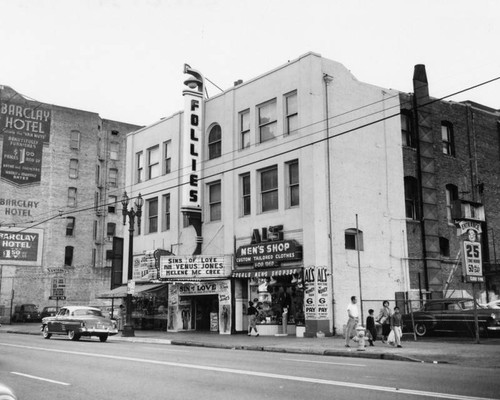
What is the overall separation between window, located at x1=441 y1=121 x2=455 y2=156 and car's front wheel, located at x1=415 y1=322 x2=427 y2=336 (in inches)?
478

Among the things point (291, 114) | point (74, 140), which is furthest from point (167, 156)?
point (74, 140)

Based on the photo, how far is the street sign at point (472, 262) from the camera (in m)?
21.1

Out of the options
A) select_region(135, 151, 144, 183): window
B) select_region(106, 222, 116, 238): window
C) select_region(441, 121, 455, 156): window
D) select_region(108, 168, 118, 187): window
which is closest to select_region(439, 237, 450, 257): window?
select_region(441, 121, 455, 156): window

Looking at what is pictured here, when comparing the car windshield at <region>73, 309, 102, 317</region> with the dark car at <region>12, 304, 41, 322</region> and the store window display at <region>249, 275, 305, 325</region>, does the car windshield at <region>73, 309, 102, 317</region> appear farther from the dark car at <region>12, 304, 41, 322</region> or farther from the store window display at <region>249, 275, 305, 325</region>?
the dark car at <region>12, 304, 41, 322</region>

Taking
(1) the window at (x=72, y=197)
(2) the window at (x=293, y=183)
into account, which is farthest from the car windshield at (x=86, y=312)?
(1) the window at (x=72, y=197)

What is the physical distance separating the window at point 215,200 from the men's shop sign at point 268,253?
3.16 metres

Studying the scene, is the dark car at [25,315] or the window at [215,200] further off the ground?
the window at [215,200]

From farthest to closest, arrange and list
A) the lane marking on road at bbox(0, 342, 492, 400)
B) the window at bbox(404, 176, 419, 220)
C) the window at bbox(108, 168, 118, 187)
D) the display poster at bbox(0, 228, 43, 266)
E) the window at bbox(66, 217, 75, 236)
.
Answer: the window at bbox(108, 168, 118, 187)
the window at bbox(66, 217, 75, 236)
the display poster at bbox(0, 228, 43, 266)
the window at bbox(404, 176, 419, 220)
the lane marking on road at bbox(0, 342, 492, 400)

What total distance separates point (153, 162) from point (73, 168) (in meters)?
34.3

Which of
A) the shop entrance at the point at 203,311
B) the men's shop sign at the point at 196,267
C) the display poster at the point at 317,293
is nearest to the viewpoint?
the display poster at the point at 317,293

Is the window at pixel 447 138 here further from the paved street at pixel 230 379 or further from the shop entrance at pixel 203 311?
the paved street at pixel 230 379

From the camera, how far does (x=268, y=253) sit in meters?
28.0

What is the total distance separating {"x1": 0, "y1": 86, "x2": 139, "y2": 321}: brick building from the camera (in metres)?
61.8

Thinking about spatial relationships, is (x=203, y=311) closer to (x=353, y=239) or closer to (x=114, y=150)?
(x=353, y=239)
